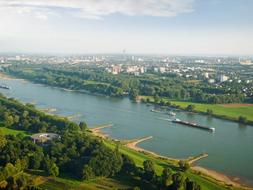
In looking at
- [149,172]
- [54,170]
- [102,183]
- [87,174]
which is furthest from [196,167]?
[54,170]

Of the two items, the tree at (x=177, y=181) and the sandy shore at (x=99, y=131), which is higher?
the tree at (x=177, y=181)

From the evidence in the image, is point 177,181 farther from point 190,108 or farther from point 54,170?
point 190,108

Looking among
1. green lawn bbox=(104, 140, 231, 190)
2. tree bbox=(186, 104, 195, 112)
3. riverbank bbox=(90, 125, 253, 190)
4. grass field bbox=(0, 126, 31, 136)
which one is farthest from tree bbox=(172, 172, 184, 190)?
tree bbox=(186, 104, 195, 112)

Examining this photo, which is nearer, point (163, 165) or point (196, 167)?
point (163, 165)

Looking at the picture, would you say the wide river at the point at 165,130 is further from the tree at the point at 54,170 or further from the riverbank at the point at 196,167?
the tree at the point at 54,170

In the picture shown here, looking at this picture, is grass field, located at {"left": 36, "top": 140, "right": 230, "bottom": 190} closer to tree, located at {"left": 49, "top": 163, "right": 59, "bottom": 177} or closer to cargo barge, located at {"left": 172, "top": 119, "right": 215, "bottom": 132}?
tree, located at {"left": 49, "top": 163, "right": 59, "bottom": 177}

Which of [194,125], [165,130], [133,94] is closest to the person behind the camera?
[165,130]

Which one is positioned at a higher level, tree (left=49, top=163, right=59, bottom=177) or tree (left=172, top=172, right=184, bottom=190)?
tree (left=172, top=172, right=184, bottom=190)

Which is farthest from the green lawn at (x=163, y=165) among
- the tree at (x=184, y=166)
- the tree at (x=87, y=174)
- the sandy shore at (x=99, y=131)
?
the tree at (x=87, y=174)

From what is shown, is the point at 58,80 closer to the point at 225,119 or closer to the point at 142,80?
the point at 142,80
